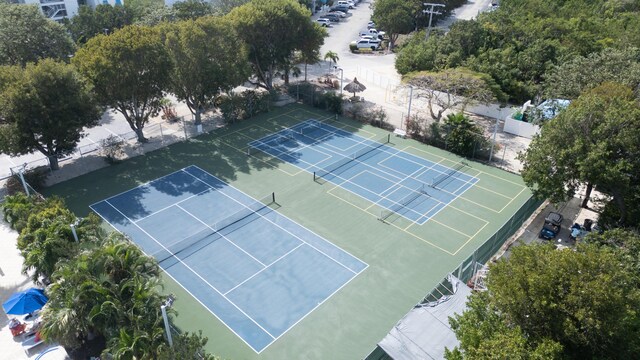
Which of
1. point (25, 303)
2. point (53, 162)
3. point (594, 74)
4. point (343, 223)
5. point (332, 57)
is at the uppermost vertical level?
point (594, 74)

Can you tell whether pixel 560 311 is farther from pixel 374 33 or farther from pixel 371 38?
pixel 374 33

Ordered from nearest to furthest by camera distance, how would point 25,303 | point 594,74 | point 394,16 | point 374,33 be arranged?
point 25,303 < point 594,74 < point 394,16 < point 374,33

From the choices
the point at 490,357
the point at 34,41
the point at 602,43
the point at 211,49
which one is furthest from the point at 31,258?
the point at 602,43

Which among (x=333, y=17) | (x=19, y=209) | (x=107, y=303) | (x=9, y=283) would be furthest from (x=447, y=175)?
(x=333, y=17)

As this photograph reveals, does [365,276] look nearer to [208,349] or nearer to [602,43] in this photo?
[208,349]

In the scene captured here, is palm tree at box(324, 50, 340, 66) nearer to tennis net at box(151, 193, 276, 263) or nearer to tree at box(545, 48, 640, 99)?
tree at box(545, 48, 640, 99)
